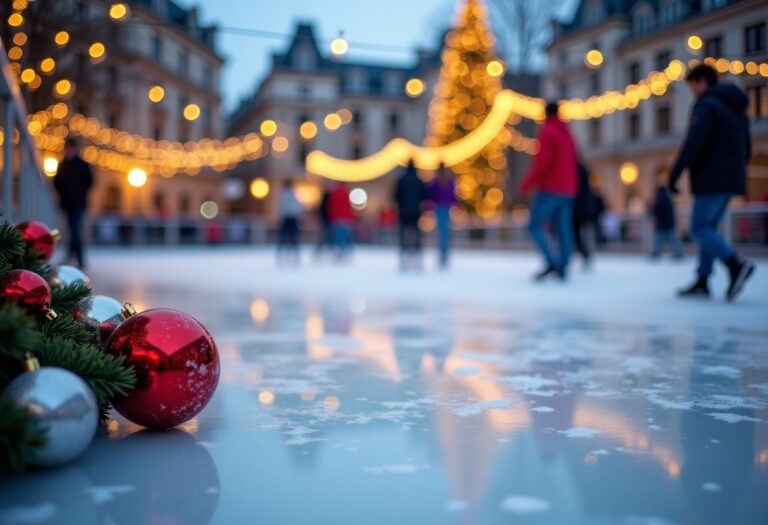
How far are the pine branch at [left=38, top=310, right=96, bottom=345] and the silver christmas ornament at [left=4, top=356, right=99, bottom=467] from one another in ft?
1.23

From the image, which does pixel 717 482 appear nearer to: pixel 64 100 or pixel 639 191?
pixel 64 100

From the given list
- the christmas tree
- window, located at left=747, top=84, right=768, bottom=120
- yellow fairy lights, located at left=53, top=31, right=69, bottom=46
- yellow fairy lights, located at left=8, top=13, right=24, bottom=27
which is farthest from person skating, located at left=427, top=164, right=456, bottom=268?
the christmas tree

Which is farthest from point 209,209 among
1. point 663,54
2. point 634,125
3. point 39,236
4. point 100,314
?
point 100,314

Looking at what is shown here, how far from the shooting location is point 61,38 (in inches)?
357

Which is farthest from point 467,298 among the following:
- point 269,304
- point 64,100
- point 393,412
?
point 64,100

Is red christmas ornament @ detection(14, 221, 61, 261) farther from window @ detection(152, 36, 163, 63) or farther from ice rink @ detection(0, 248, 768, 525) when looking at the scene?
window @ detection(152, 36, 163, 63)

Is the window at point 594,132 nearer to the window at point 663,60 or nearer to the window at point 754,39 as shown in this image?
the window at point 663,60

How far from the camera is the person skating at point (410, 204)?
1105 cm

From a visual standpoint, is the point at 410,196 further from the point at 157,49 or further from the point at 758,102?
the point at 157,49

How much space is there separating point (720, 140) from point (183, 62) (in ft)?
132

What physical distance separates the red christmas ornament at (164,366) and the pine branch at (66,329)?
0.17 metres

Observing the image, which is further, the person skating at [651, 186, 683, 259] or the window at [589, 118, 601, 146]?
the window at [589, 118, 601, 146]

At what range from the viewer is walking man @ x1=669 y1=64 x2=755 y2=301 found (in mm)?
4938

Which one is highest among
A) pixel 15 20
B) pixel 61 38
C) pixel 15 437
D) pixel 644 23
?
pixel 644 23
